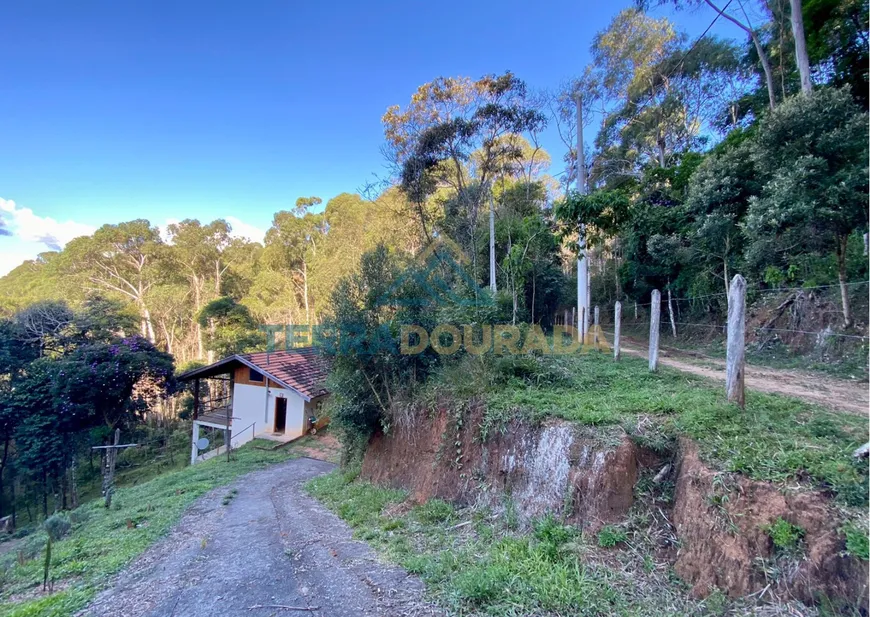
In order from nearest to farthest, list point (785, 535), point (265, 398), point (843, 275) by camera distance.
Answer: point (785, 535) → point (843, 275) → point (265, 398)

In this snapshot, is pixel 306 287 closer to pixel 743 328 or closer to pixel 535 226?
pixel 535 226

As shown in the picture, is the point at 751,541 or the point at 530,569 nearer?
the point at 751,541

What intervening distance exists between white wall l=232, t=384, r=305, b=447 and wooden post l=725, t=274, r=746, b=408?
526 inches

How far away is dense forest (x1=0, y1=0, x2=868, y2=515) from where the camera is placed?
7.06m

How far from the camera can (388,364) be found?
280 inches

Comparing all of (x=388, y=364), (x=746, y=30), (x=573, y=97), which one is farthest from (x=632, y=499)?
(x=746, y=30)

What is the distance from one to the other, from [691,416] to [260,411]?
1518 cm

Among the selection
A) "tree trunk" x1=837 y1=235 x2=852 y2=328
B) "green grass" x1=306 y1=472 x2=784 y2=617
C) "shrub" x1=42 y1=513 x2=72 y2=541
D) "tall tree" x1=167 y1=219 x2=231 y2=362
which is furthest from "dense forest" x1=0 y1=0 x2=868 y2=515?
"shrub" x1=42 y1=513 x2=72 y2=541

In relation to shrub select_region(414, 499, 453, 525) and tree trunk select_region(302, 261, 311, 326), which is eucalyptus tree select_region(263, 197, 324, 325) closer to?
tree trunk select_region(302, 261, 311, 326)

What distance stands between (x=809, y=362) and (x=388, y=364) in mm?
7369

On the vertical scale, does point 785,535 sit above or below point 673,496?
above

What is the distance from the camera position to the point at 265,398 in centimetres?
1478

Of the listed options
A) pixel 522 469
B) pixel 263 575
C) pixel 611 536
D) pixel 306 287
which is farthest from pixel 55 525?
pixel 306 287

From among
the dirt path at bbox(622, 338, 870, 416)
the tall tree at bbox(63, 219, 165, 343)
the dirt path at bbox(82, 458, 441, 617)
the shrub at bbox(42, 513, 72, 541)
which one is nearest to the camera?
the dirt path at bbox(82, 458, 441, 617)
